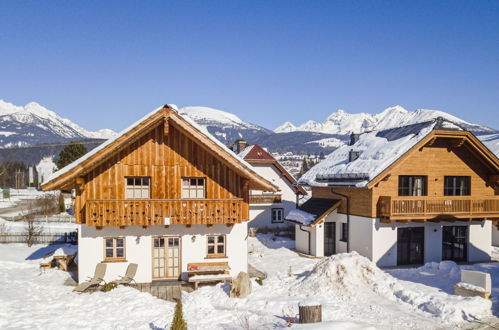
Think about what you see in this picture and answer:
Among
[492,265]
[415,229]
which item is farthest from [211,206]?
[492,265]

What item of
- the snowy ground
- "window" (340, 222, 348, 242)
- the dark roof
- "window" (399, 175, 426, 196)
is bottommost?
the snowy ground

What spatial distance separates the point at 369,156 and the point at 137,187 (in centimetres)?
1399

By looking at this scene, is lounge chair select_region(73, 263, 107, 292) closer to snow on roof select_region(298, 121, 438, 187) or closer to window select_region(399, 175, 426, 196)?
snow on roof select_region(298, 121, 438, 187)

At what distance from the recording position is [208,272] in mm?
17266

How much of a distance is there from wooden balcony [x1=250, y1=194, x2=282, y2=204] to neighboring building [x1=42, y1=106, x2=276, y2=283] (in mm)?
17212

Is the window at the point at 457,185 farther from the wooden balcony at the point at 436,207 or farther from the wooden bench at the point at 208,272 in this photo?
the wooden bench at the point at 208,272

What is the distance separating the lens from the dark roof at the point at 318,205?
24.5 metres

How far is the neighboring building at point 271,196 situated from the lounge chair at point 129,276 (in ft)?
63.2

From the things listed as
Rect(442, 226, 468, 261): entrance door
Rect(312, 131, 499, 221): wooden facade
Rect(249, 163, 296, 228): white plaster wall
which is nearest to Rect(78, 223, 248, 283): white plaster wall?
Rect(312, 131, 499, 221): wooden facade

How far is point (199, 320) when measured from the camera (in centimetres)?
1279

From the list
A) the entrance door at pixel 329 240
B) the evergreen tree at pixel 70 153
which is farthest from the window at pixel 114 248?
the evergreen tree at pixel 70 153

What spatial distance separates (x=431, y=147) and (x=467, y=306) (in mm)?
11384

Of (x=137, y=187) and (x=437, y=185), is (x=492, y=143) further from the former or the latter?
(x=137, y=187)

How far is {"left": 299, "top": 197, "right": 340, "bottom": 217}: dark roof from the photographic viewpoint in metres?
24.5
